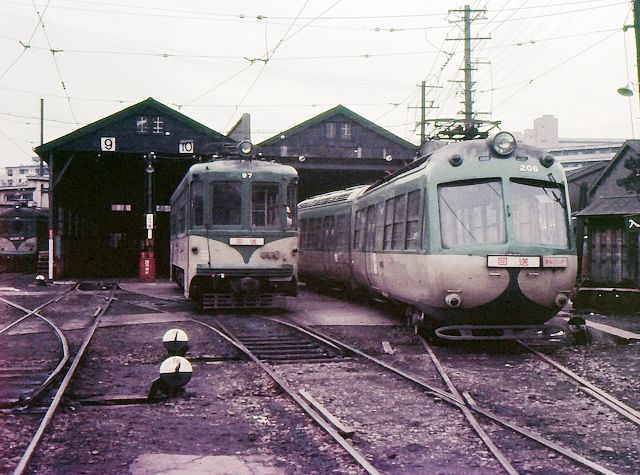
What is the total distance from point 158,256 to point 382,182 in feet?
81.9

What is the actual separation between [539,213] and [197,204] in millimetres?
7120

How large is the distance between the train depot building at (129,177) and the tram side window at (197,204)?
11.4 m

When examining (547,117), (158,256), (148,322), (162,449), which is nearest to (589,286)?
(148,322)

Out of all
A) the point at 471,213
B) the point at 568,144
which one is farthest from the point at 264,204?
the point at 568,144

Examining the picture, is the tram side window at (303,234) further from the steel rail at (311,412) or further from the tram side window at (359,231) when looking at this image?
the steel rail at (311,412)

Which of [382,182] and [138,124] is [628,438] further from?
[138,124]

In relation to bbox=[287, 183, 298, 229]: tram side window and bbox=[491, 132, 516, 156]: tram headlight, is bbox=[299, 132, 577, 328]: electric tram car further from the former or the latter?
bbox=[287, 183, 298, 229]: tram side window

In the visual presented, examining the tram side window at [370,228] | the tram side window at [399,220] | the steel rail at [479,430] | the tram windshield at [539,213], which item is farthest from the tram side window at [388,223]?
the steel rail at [479,430]

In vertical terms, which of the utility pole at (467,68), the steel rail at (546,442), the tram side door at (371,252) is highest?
the utility pole at (467,68)

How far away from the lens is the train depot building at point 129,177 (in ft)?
95.9

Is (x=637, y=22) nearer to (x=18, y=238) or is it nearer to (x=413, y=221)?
(x=413, y=221)

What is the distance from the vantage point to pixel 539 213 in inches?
407

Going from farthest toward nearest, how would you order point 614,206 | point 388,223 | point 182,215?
point 614,206, point 182,215, point 388,223

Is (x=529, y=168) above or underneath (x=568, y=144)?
underneath
